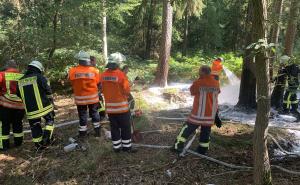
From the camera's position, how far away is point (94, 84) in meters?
7.99

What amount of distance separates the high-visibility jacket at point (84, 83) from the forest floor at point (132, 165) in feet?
3.12

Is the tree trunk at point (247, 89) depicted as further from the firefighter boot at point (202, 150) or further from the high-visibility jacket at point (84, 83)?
the high-visibility jacket at point (84, 83)

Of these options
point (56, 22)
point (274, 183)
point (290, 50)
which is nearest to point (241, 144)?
point (274, 183)

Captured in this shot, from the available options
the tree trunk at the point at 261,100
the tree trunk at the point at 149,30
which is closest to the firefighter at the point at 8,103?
the tree trunk at the point at 261,100

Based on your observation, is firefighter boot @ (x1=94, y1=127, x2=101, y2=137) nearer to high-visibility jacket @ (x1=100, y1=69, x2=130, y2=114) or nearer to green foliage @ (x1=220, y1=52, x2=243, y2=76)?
high-visibility jacket @ (x1=100, y1=69, x2=130, y2=114)

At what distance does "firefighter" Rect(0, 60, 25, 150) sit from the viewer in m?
7.92

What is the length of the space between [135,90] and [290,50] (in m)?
5.80

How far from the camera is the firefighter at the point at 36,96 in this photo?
7504mm

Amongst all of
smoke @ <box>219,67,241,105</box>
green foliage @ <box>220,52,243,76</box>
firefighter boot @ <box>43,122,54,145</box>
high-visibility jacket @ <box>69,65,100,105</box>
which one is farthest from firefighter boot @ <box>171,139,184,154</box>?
green foliage @ <box>220,52,243,76</box>

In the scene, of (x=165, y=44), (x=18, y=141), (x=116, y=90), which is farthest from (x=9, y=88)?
(x=165, y=44)

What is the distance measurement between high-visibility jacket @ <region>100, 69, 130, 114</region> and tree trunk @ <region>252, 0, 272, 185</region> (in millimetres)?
2764

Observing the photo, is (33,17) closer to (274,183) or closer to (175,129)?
(175,129)

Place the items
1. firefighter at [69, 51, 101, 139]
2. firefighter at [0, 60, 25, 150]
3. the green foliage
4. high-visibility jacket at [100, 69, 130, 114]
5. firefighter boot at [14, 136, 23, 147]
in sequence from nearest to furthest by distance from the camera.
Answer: high-visibility jacket at [100, 69, 130, 114]
firefighter at [69, 51, 101, 139]
firefighter at [0, 60, 25, 150]
firefighter boot at [14, 136, 23, 147]
the green foliage

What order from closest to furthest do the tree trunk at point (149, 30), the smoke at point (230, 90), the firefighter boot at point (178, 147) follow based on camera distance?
1. the firefighter boot at point (178, 147)
2. the smoke at point (230, 90)
3. the tree trunk at point (149, 30)
